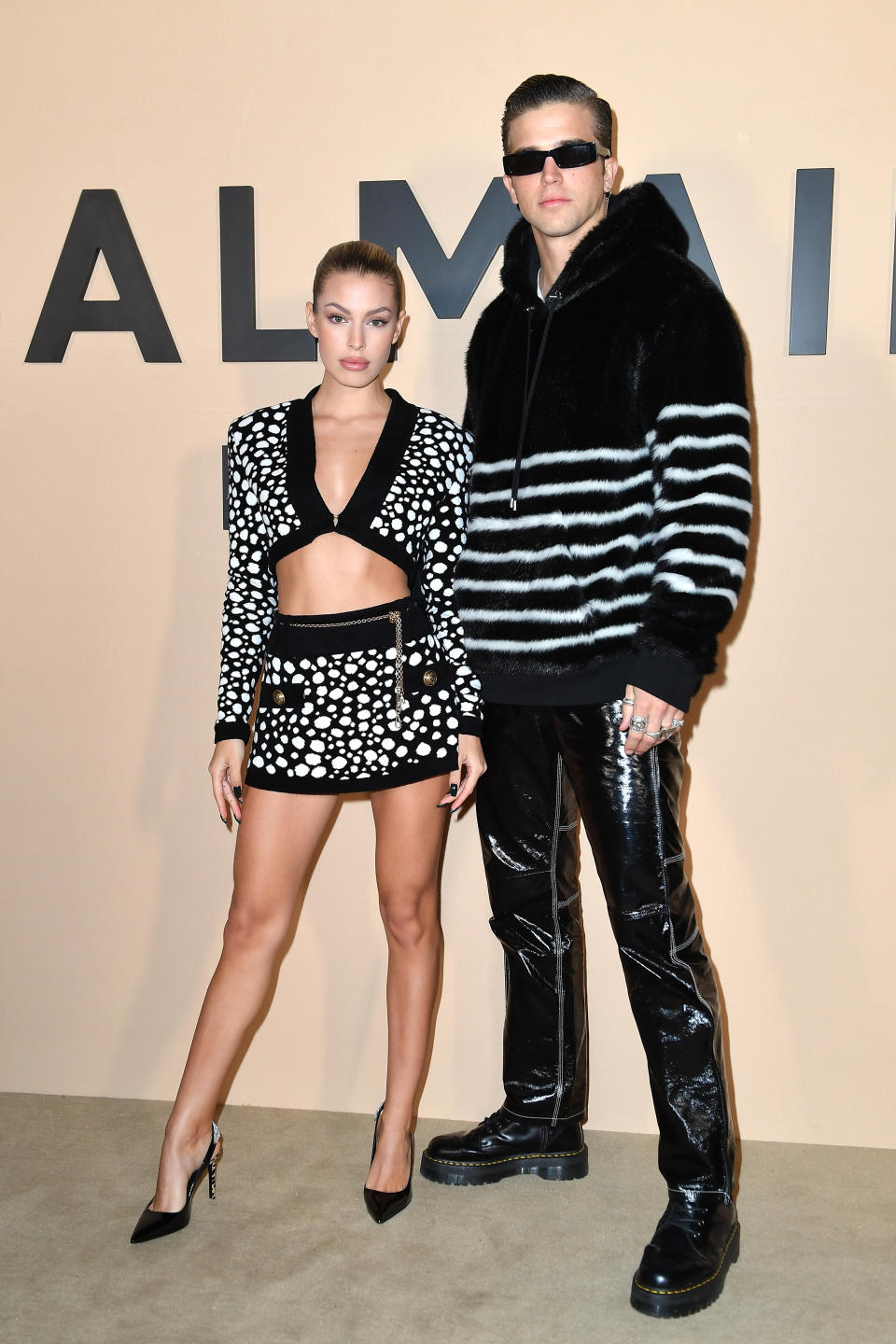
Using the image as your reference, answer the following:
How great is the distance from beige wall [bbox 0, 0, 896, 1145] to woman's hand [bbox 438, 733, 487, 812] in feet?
1.73

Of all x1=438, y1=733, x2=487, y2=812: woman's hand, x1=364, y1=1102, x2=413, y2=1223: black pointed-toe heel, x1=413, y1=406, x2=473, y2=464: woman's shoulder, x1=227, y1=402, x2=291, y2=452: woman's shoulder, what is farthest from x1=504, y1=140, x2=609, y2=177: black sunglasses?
x1=364, y1=1102, x2=413, y2=1223: black pointed-toe heel

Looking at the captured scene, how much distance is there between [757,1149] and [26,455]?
7.67 feet

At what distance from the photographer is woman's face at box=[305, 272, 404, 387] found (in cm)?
214

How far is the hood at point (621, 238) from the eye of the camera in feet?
6.83

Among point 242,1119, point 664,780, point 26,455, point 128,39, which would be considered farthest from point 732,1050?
point 128,39

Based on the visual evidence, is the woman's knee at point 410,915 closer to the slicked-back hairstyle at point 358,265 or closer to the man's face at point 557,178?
the slicked-back hairstyle at point 358,265

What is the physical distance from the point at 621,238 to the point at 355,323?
503mm

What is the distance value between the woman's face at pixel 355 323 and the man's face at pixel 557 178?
12.1 inches

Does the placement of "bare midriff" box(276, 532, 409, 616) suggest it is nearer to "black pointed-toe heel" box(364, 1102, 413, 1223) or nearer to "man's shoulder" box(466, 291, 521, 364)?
"man's shoulder" box(466, 291, 521, 364)

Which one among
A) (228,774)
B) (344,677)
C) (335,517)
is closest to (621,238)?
(335,517)

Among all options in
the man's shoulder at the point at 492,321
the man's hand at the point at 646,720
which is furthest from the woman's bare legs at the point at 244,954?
the man's shoulder at the point at 492,321

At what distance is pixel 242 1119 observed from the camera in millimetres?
2740

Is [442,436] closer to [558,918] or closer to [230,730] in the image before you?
[230,730]

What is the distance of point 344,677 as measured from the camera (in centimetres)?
216
